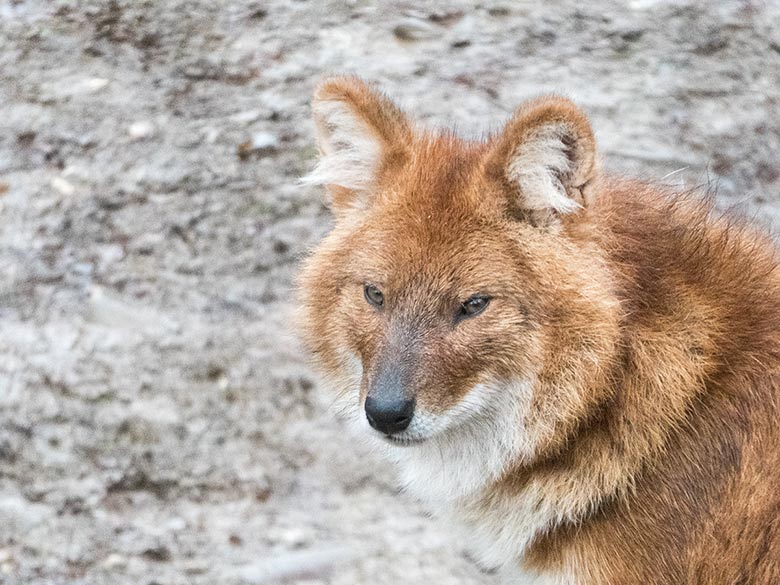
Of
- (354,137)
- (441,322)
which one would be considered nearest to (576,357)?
(441,322)

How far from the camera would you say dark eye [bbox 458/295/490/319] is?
12.9 feet

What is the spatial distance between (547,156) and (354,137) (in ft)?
3.20

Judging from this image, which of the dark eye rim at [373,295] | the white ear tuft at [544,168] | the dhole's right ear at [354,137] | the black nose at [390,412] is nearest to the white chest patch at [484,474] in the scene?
the black nose at [390,412]

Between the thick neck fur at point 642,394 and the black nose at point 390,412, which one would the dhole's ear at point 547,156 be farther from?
the black nose at point 390,412

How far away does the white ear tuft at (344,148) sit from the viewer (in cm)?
430

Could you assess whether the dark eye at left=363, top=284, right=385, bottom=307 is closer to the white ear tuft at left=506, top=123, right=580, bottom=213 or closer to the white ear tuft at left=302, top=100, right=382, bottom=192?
the white ear tuft at left=302, top=100, right=382, bottom=192

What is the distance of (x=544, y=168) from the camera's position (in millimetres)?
3840

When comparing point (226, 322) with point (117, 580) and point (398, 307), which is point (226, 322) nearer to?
point (117, 580)

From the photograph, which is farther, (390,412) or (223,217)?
(223,217)

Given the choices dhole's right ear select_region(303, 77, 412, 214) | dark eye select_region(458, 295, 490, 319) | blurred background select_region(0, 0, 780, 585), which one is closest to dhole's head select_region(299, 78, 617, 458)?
dark eye select_region(458, 295, 490, 319)

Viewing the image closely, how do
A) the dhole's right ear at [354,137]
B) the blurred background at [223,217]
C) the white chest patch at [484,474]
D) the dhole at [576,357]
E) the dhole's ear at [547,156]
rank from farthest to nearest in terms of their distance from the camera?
1. the blurred background at [223,217]
2. the dhole's right ear at [354,137]
3. the white chest patch at [484,474]
4. the dhole at [576,357]
5. the dhole's ear at [547,156]

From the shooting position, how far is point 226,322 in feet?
20.4

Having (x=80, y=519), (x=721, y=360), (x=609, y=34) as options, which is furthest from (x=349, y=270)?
(x=609, y=34)

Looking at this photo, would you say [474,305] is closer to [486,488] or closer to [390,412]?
[390,412]
